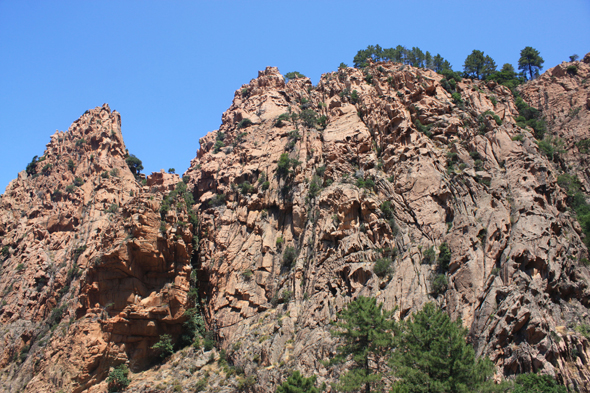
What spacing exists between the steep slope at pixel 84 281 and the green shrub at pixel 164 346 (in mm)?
996

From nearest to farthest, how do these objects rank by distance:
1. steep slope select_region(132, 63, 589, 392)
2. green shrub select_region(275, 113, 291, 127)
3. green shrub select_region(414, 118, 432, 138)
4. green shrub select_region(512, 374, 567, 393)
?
1. green shrub select_region(512, 374, 567, 393)
2. steep slope select_region(132, 63, 589, 392)
3. green shrub select_region(414, 118, 432, 138)
4. green shrub select_region(275, 113, 291, 127)

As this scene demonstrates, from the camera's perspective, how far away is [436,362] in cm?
2173

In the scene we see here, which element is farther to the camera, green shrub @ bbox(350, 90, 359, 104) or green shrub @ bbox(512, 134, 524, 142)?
green shrub @ bbox(350, 90, 359, 104)

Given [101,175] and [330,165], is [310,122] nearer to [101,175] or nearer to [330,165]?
[330,165]

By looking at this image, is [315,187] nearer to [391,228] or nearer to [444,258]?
[391,228]

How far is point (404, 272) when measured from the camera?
33.5 meters

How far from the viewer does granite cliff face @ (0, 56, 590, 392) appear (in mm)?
30578

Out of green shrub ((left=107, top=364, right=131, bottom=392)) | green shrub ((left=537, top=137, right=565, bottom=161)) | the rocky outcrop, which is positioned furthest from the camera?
green shrub ((left=537, top=137, right=565, bottom=161))

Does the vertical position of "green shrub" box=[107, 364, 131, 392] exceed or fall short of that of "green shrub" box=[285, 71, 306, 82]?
it falls short

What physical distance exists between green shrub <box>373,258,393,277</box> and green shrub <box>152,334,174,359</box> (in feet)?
75.5

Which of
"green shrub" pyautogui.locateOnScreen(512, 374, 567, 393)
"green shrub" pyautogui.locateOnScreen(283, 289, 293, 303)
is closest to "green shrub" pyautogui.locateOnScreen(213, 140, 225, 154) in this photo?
"green shrub" pyautogui.locateOnScreen(283, 289, 293, 303)

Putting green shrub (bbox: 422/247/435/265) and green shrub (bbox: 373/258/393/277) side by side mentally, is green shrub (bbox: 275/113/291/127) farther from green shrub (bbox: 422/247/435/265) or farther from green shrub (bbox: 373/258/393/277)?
green shrub (bbox: 422/247/435/265)

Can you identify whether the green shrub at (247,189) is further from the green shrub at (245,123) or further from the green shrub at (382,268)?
the green shrub at (382,268)

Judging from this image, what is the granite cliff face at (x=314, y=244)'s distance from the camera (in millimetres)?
30578
